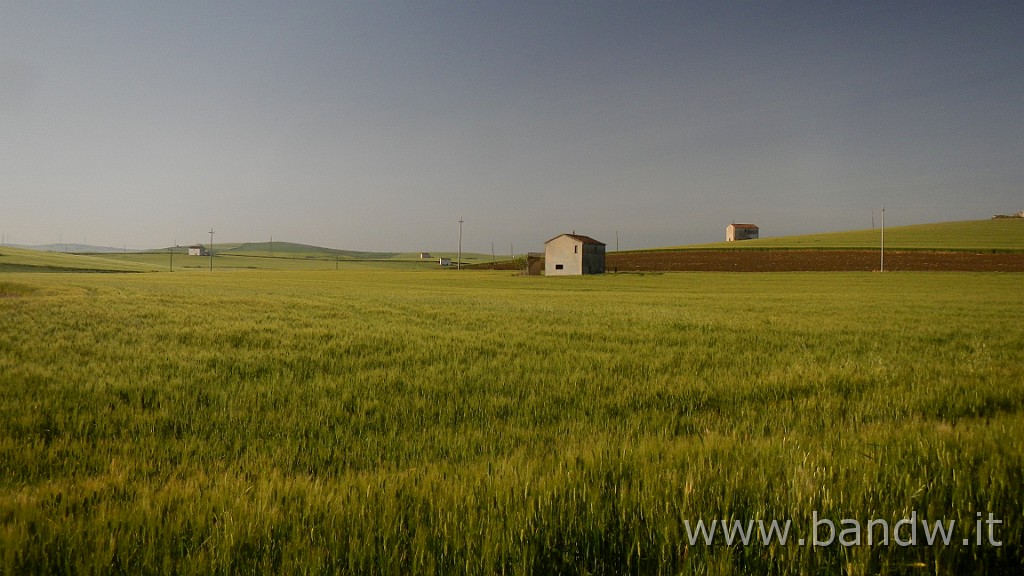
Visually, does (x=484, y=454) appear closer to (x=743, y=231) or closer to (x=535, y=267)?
(x=535, y=267)

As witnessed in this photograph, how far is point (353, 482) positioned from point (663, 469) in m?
2.23

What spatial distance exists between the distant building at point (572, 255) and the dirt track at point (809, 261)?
8.94 metres

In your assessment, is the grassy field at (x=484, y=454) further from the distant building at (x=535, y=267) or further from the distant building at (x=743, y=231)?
the distant building at (x=743, y=231)

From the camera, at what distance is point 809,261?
8225cm

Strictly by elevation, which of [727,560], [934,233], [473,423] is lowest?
[473,423]

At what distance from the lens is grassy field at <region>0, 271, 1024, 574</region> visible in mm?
2338

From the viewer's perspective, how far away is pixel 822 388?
22.8 ft

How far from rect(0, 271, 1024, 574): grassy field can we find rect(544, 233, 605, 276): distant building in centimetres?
6683

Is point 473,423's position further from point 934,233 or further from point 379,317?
point 934,233

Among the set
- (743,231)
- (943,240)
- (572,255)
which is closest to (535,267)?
(572,255)

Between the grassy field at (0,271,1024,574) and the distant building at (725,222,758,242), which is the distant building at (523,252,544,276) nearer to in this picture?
the grassy field at (0,271,1024,574)

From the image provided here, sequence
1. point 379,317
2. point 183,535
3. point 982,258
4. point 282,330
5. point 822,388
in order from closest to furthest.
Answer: point 183,535 → point 822,388 → point 282,330 → point 379,317 → point 982,258

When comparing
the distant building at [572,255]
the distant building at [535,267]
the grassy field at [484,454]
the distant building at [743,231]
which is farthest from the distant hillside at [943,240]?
the grassy field at [484,454]

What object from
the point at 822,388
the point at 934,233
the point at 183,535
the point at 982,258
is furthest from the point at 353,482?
the point at 934,233
